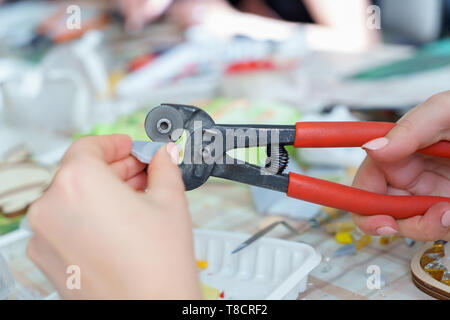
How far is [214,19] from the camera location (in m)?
2.05

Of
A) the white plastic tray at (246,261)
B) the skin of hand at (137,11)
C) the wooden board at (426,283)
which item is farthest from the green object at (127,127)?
the skin of hand at (137,11)

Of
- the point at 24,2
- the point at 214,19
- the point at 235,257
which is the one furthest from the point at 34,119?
the point at 24,2

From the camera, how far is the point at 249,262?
66 centimetres

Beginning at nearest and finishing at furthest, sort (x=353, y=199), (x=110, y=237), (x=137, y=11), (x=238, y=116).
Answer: (x=110, y=237) → (x=353, y=199) → (x=238, y=116) → (x=137, y=11)

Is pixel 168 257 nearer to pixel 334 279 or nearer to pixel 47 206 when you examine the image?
pixel 47 206

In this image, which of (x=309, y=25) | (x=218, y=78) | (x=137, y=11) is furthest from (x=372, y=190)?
(x=137, y=11)

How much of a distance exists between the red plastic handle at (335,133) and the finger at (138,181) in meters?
0.17

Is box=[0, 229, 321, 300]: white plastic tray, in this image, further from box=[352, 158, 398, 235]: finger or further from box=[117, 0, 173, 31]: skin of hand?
box=[117, 0, 173, 31]: skin of hand

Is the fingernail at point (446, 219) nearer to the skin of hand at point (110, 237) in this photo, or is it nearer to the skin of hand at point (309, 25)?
the skin of hand at point (110, 237)

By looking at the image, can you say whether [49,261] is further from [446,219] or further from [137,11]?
[137,11]

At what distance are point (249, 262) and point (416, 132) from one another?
27cm

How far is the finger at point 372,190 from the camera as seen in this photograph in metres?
0.61

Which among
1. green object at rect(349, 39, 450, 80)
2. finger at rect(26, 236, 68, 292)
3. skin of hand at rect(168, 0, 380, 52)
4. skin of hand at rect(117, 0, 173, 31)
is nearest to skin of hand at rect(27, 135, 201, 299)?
finger at rect(26, 236, 68, 292)
